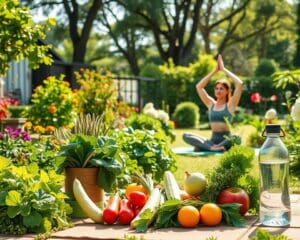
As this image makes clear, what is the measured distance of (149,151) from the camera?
6930 millimetres

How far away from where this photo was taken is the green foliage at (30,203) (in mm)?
4539

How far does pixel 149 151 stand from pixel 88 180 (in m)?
1.78

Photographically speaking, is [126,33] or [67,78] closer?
[67,78]

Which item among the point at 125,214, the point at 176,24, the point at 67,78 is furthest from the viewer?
the point at 176,24

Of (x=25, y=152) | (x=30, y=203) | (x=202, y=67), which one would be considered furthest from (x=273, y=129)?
(x=202, y=67)

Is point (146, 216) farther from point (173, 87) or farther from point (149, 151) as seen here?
point (173, 87)

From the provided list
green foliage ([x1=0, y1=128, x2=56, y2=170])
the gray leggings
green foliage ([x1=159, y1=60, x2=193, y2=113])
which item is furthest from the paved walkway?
green foliage ([x1=159, y1=60, x2=193, y2=113])

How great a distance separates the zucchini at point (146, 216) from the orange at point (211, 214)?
1.13 ft

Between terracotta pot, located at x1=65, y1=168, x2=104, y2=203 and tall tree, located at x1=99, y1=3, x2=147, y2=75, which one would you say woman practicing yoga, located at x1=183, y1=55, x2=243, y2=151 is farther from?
tall tree, located at x1=99, y1=3, x2=147, y2=75

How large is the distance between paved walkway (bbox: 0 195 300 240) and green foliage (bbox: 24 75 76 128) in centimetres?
691

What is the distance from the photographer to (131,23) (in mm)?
36969

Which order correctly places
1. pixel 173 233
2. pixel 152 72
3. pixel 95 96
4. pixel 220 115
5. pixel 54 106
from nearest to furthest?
pixel 173 233, pixel 54 106, pixel 220 115, pixel 95 96, pixel 152 72

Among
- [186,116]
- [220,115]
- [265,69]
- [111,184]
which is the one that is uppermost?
[265,69]

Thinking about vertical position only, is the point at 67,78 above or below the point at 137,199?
above
